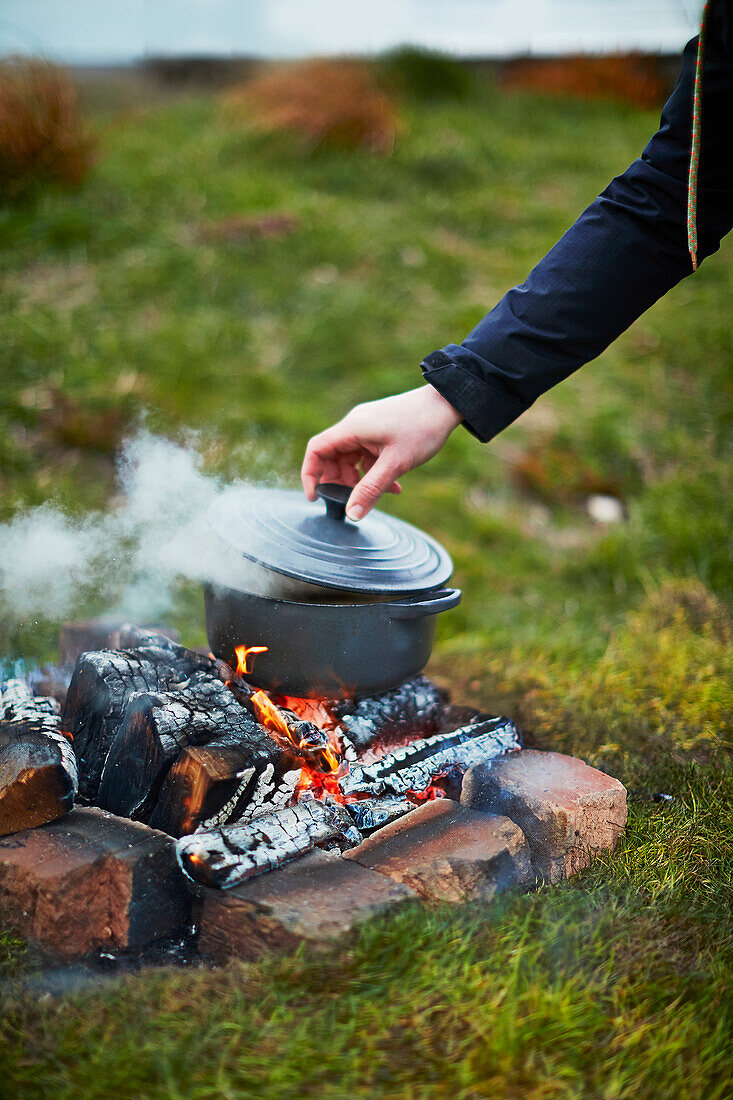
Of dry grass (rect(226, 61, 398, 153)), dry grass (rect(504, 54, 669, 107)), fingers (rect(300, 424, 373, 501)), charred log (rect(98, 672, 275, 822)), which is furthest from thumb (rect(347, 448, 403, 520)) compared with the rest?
dry grass (rect(504, 54, 669, 107))

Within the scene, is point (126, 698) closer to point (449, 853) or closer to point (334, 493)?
point (334, 493)

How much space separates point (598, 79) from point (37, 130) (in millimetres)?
7493

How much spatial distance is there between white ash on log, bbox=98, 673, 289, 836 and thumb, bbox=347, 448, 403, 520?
2.08 feet

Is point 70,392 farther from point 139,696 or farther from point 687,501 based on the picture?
point 687,501

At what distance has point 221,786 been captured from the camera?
5.85ft

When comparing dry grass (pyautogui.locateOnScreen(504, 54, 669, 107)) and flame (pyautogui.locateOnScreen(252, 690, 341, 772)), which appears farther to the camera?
dry grass (pyautogui.locateOnScreen(504, 54, 669, 107))

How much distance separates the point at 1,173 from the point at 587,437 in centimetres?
429

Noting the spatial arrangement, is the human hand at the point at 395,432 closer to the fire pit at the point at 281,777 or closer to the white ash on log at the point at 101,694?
the fire pit at the point at 281,777

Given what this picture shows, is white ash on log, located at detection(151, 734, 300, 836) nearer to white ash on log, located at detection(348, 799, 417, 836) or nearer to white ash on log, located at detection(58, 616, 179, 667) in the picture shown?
white ash on log, located at detection(348, 799, 417, 836)

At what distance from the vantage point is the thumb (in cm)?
188

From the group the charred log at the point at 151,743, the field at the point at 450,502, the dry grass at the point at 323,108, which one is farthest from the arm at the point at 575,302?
the dry grass at the point at 323,108

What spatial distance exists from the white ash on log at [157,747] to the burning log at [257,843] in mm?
123

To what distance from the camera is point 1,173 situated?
5273 mm

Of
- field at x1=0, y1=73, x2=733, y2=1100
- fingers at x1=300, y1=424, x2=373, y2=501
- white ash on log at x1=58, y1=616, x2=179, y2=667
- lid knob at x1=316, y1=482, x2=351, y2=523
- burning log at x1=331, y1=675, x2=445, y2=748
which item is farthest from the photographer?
white ash on log at x1=58, y1=616, x2=179, y2=667
